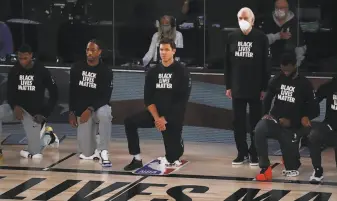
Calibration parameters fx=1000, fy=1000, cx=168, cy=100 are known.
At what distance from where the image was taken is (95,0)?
13836mm

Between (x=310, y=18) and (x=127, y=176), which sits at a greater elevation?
(x=310, y=18)

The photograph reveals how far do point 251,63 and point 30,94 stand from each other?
2.74 meters

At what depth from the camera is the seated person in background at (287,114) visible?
36.3ft

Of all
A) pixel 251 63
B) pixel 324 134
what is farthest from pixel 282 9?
pixel 324 134

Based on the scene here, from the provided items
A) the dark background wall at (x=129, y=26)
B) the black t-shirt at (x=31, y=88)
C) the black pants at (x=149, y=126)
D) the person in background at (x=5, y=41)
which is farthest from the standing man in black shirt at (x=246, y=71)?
the person in background at (x=5, y=41)

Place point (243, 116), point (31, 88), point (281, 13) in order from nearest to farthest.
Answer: point (243, 116) < point (31, 88) < point (281, 13)

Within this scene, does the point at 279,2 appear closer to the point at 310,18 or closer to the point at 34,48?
the point at 310,18

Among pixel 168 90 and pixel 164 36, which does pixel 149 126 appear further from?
pixel 164 36

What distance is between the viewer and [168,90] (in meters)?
11.7

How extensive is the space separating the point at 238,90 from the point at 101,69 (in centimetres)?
167

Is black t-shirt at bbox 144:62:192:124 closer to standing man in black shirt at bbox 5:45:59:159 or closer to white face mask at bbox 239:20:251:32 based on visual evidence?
white face mask at bbox 239:20:251:32

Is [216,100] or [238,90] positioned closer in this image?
[238,90]

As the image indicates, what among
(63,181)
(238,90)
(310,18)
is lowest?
(63,181)

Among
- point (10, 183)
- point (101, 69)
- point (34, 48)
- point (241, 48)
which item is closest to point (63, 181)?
point (10, 183)
